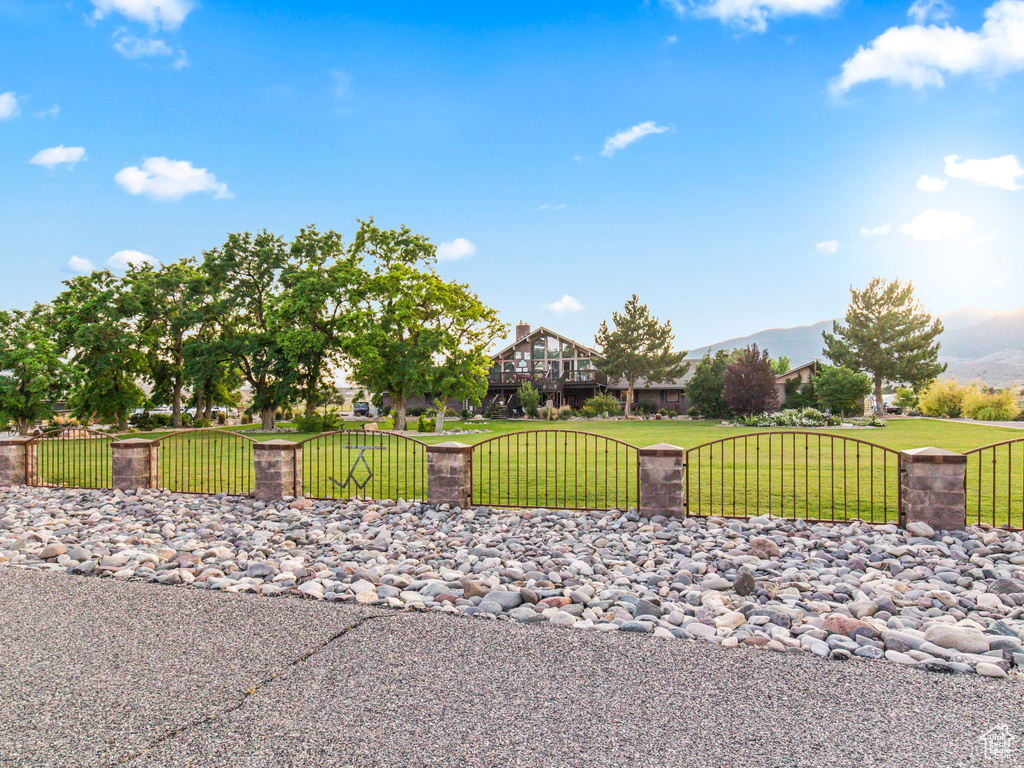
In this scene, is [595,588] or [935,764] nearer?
[935,764]

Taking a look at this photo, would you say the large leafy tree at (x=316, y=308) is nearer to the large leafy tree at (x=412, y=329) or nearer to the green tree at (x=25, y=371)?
the large leafy tree at (x=412, y=329)

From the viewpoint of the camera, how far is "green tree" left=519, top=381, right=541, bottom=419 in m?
41.1

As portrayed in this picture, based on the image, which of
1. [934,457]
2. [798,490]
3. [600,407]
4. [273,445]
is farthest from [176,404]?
[934,457]

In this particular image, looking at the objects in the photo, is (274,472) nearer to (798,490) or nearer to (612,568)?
(612,568)

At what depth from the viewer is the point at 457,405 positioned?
156 feet

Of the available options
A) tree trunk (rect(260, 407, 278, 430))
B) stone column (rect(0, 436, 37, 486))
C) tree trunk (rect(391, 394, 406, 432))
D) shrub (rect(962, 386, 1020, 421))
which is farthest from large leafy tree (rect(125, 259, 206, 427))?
shrub (rect(962, 386, 1020, 421))

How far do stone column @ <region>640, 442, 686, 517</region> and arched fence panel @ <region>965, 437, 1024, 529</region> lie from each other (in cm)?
339

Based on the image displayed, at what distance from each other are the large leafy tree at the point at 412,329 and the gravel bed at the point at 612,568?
21474 millimetres

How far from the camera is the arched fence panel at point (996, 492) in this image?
7419 millimetres

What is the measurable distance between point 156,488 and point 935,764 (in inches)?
467

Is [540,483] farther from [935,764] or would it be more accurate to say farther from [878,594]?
[935,764]

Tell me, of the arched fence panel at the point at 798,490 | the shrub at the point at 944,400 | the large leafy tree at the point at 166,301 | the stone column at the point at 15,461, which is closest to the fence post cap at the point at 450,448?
the arched fence panel at the point at 798,490

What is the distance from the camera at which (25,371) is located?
27578mm

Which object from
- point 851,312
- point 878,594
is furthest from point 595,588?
point 851,312
